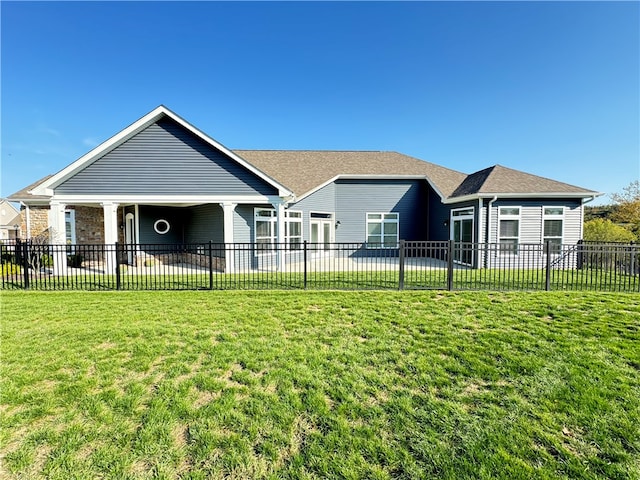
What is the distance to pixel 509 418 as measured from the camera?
115 inches

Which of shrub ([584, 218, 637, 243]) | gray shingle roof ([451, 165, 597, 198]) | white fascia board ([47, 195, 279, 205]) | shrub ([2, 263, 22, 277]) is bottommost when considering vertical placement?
shrub ([2, 263, 22, 277])

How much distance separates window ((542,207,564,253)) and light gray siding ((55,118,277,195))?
1291cm

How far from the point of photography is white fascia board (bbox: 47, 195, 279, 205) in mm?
12008

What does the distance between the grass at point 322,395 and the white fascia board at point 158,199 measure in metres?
7.10

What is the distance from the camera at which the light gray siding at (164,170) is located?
39.6 feet

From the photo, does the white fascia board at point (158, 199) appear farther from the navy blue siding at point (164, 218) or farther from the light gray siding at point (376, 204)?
the light gray siding at point (376, 204)

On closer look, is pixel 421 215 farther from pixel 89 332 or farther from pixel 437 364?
pixel 89 332

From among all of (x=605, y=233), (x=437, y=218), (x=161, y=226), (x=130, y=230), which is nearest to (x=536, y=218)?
(x=437, y=218)

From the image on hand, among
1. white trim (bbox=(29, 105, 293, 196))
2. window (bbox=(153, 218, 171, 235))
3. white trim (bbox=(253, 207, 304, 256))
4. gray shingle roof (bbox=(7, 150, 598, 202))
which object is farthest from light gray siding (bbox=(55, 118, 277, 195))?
gray shingle roof (bbox=(7, 150, 598, 202))

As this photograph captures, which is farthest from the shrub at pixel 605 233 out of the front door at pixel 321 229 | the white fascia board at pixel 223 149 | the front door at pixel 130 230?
the front door at pixel 130 230

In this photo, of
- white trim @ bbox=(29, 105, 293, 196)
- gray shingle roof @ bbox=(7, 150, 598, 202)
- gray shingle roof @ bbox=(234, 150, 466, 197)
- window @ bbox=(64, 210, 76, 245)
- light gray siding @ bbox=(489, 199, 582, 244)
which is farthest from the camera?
gray shingle roof @ bbox=(234, 150, 466, 197)

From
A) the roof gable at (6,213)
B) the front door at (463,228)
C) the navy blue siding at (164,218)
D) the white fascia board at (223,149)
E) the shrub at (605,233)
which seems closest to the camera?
the white fascia board at (223,149)

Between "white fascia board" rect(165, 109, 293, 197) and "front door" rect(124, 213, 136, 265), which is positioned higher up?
"white fascia board" rect(165, 109, 293, 197)

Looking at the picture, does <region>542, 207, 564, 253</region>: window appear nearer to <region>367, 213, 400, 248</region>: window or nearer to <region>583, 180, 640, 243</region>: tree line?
<region>583, 180, 640, 243</region>: tree line
